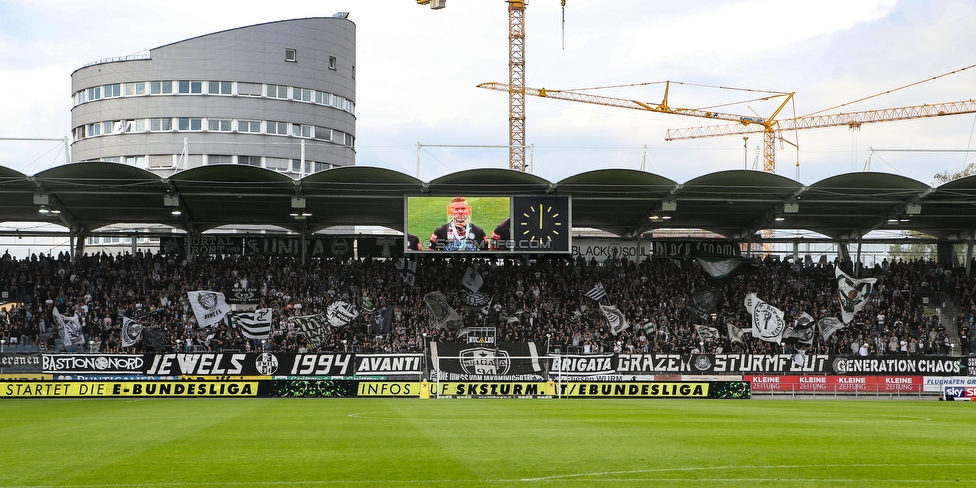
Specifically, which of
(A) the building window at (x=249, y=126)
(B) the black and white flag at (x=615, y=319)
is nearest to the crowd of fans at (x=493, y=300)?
(B) the black and white flag at (x=615, y=319)

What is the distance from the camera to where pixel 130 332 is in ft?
133

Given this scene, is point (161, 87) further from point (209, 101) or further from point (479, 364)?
point (479, 364)

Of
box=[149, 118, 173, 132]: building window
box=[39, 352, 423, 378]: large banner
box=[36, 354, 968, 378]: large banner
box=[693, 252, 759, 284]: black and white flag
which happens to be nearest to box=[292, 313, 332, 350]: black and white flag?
box=[39, 352, 423, 378]: large banner

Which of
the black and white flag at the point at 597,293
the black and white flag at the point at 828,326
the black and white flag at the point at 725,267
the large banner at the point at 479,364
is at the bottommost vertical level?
the large banner at the point at 479,364

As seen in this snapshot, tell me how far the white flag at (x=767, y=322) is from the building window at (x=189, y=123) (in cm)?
5683

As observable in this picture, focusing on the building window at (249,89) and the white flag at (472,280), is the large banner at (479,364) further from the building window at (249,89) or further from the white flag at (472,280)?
the building window at (249,89)

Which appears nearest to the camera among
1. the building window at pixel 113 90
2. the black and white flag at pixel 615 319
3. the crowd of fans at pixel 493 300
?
the crowd of fans at pixel 493 300

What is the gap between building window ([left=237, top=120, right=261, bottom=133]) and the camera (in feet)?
270

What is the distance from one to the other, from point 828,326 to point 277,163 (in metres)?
55.6

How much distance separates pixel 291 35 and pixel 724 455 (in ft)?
251

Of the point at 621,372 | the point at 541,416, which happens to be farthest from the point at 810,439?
the point at 621,372

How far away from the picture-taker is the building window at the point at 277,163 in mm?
83250

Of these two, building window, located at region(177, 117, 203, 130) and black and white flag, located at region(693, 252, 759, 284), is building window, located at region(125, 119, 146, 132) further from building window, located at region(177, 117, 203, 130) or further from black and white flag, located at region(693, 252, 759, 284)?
black and white flag, located at region(693, 252, 759, 284)

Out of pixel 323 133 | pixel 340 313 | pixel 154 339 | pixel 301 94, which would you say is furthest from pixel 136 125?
pixel 340 313
